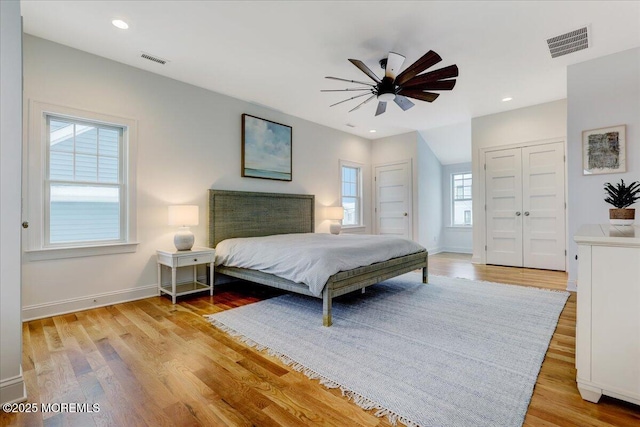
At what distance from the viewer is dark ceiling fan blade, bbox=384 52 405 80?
2.86 meters

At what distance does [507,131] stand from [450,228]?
10.1 ft

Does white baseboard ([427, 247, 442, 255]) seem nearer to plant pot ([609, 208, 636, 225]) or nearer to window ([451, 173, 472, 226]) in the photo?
window ([451, 173, 472, 226])

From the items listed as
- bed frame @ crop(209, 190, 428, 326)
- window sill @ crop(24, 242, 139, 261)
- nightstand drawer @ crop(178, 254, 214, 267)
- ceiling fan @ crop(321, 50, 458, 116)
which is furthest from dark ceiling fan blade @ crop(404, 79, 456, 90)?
window sill @ crop(24, 242, 139, 261)

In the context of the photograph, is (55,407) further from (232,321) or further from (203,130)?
(203,130)

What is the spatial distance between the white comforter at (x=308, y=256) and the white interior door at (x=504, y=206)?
2526mm

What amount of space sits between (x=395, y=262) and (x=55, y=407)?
3.04 metres

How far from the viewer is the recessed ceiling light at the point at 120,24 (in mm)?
2740

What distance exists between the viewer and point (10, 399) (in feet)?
5.16

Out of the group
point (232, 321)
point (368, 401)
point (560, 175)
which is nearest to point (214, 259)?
point (232, 321)

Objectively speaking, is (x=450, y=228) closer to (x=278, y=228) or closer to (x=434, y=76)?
(x=278, y=228)

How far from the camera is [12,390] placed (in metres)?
1.58

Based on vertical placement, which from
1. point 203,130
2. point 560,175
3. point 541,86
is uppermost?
point 541,86

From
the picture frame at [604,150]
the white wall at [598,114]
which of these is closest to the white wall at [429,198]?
the white wall at [598,114]

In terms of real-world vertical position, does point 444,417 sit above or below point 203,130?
below
